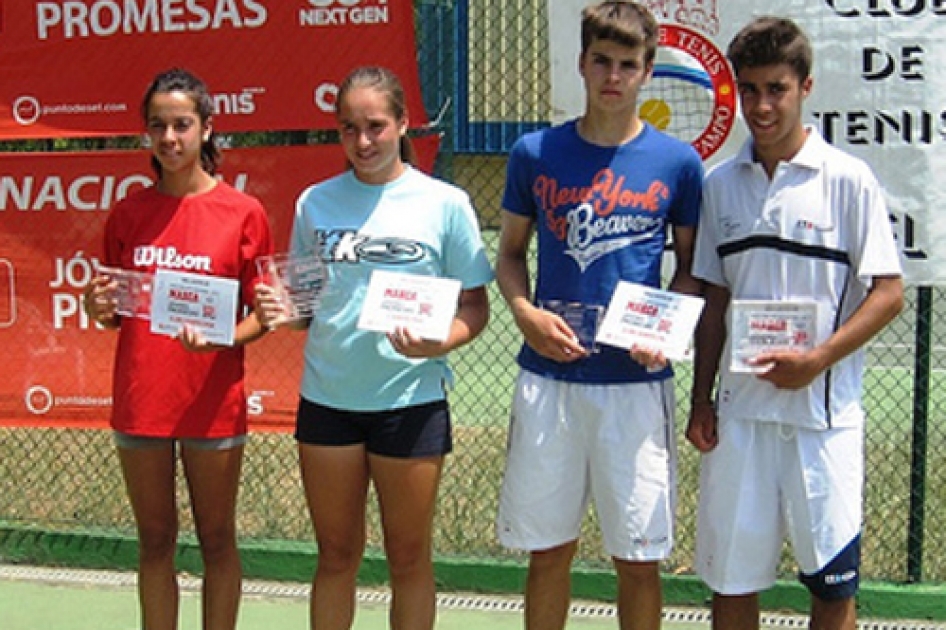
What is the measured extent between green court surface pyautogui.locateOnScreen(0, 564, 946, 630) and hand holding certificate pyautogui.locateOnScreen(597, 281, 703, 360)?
1.74 m

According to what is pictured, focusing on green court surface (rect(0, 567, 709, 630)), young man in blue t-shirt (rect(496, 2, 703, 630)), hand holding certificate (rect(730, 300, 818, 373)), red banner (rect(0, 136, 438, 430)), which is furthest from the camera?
red banner (rect(0, 136, 438, 430))

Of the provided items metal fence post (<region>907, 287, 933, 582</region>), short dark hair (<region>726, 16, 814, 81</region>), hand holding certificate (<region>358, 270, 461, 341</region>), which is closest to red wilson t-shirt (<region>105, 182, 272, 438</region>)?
hand holding certificate (<region>358, 270, 461, 341</region>)

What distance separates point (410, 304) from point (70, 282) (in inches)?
99.2

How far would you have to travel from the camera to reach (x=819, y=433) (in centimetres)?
346

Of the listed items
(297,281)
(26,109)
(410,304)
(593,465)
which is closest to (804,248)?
(593,465)

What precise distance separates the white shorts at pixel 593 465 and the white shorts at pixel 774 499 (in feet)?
0.51

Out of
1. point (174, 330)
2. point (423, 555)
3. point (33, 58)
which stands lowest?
point (423, 555)

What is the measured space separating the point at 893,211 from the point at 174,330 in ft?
8.57

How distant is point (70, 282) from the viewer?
5.44 meters

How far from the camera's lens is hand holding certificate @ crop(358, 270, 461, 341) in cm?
345

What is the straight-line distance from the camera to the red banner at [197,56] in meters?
4.98

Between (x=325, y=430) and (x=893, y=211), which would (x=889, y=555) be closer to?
(x=893, y=211)

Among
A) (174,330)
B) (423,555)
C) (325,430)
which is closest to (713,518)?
(423,555)

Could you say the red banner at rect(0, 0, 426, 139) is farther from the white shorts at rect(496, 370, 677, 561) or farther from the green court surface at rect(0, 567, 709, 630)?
the green court surface at rect(0, 567, 709, 630)
